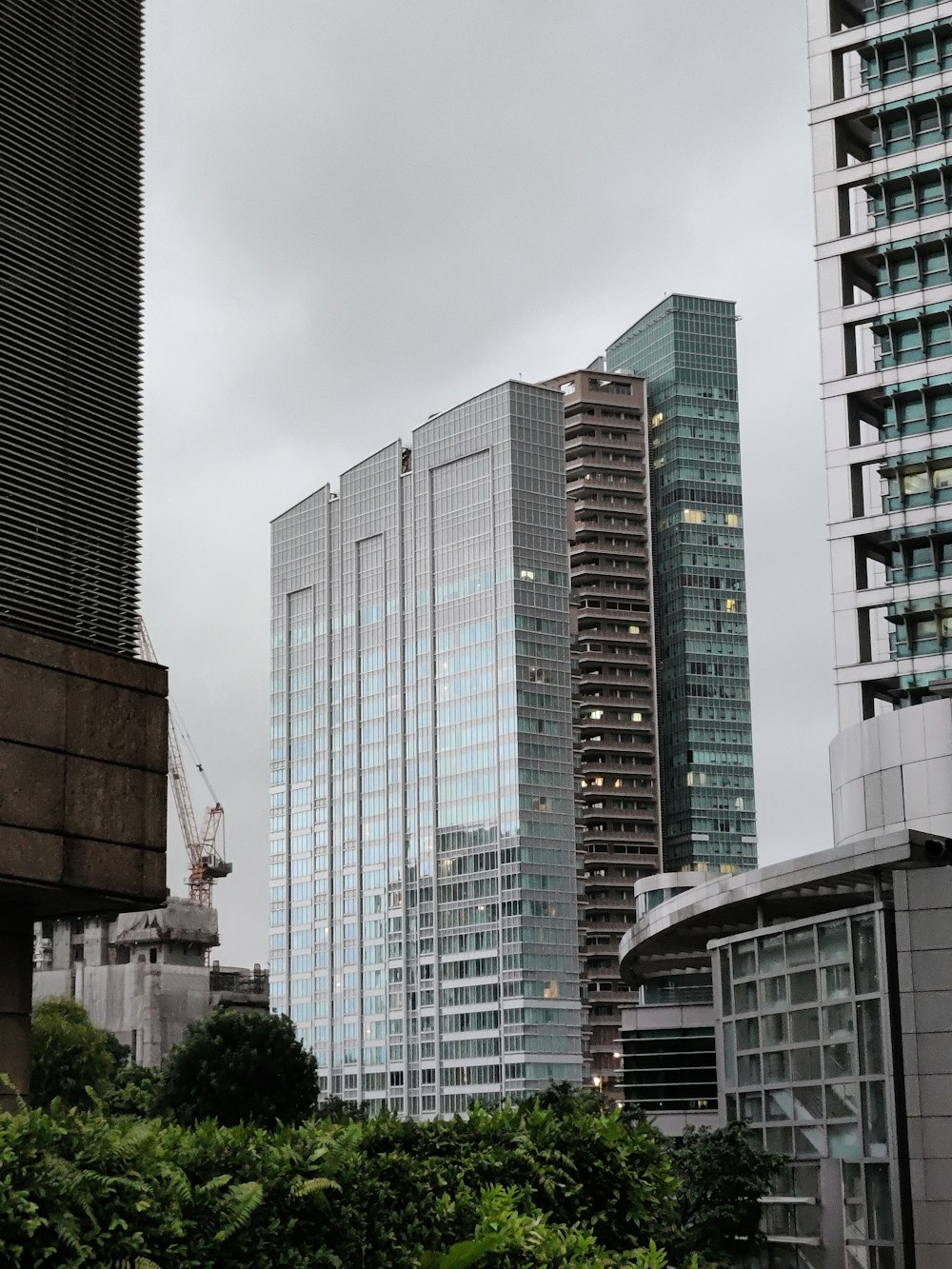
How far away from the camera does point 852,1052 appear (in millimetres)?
40594

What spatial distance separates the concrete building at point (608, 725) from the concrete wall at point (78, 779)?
536ft

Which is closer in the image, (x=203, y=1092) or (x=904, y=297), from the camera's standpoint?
(x=904, y=297)

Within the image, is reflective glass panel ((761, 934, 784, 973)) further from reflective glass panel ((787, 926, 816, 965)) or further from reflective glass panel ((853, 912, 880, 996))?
reflective glass panel ((853, 912, 880, 996))

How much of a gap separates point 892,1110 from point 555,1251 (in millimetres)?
28137

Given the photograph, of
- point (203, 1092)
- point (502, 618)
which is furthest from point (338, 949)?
point (203, 1092)

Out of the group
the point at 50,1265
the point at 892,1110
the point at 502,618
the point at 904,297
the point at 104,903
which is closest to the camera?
the point at 50,1265

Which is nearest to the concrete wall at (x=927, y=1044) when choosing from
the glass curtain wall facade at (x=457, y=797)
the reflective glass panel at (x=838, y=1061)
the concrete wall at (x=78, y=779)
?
the reflective glass panel at (x=838, y=1061)

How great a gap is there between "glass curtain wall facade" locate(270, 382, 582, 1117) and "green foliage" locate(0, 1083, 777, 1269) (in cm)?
15062

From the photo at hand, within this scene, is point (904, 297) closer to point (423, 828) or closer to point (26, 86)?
point (26, 86)

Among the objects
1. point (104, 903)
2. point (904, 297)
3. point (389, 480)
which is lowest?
point (104, 903)

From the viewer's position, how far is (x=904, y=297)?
78750 millimetres

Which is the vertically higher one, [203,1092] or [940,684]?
[940,684]

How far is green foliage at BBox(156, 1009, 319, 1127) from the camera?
9344 cm

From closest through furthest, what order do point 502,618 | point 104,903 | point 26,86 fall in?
point 104,903, point 26,86, point 502,618
